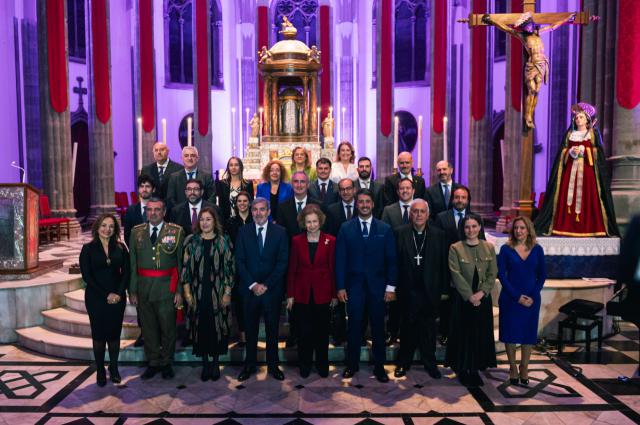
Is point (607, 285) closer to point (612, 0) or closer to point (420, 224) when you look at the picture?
point (420, 224)

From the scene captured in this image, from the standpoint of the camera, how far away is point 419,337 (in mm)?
4945

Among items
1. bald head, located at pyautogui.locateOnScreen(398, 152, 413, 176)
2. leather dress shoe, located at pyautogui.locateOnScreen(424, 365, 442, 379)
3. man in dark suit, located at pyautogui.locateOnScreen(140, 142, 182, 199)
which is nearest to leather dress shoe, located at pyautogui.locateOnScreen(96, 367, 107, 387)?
man in dark suit, located at pyautogui.locateOnScreen(140, 142, 182, 199)

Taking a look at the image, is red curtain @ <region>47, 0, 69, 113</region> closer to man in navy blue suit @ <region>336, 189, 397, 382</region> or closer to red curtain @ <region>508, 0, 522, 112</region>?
man in navy blue suit @ <region>336, 189, 397, 382</region>

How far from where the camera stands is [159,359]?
498 cm

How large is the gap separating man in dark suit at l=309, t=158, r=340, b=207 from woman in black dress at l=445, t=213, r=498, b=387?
1468mm

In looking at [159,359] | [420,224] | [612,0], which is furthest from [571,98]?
[159,359]

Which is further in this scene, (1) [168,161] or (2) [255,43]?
(2) [255,43]

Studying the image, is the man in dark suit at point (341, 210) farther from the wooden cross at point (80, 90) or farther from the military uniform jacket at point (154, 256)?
the wooden cross at point (80, 90)

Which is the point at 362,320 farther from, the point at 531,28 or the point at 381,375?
the point at 531,28

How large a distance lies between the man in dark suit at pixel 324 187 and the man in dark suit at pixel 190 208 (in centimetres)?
111

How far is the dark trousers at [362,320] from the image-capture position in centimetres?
480

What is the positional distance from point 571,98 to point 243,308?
9.16 meters

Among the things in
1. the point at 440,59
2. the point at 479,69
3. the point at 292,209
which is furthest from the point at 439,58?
the point at 292,209

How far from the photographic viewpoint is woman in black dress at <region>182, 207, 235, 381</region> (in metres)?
4.74
